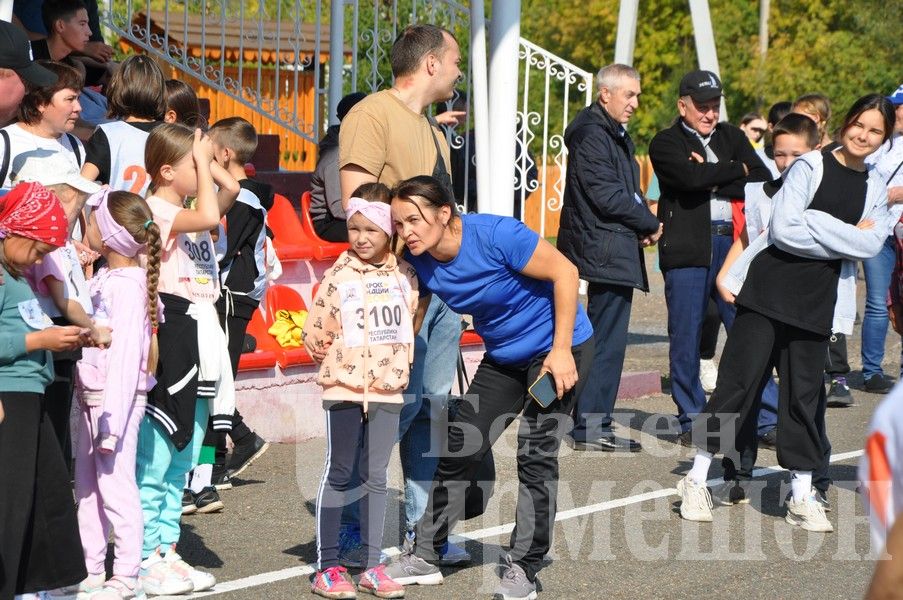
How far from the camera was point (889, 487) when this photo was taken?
2.07 meters

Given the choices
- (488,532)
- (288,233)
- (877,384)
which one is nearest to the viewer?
(488,532)

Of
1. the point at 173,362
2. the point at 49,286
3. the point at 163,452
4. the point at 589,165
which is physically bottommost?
the point at 163,452

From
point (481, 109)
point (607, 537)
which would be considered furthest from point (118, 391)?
point (481, 109)

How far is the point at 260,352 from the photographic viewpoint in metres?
7.90

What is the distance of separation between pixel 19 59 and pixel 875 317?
7.18 metres

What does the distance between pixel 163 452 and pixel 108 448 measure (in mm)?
440

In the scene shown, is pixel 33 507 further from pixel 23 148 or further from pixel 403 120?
pixel 403 120

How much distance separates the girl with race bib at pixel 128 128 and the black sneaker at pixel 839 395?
17.9 ft

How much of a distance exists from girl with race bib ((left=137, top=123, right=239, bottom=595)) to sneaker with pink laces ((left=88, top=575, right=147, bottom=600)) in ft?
0.65

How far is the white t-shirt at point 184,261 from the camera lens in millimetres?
5422

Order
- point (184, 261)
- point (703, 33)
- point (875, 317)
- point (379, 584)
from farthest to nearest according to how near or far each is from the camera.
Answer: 1. point (703, 33)
2. point (875, 317)
3. point (184, 261)
4. point (379, 584)

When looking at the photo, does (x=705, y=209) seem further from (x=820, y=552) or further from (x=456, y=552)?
(x=456, y=552)

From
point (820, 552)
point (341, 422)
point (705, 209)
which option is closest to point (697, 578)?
point (820, 552)

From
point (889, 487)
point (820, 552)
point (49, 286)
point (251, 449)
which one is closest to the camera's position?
point (889, 487)
